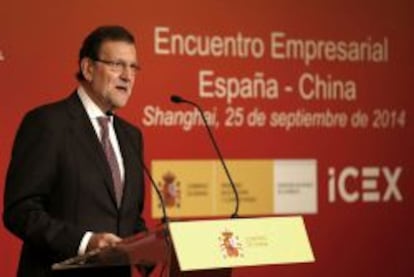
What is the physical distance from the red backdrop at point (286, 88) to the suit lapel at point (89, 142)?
1.42 m

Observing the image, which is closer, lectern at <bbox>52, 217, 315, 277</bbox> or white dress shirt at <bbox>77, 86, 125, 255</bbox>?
lectern at <bbox>52, 217, 315, 277</bbox>

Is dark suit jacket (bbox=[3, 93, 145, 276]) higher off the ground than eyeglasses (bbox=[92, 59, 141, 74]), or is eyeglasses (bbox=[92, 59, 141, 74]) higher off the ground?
eyeglasses (bbox=[92, 59, 141, 74])

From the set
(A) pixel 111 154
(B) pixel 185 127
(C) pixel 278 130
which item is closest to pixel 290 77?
(C) pixel 278 130

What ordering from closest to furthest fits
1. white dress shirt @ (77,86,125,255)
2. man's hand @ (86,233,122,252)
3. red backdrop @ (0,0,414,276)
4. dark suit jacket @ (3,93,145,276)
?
man's hand @ (86,233,122,252)
dark suit jacket @ (3,93,145,276)
white dress shirt @ (77,86,125,255)
red backdrop @ (0,0,414,276)

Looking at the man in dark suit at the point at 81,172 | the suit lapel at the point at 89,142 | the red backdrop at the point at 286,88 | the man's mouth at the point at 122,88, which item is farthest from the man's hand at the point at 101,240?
the red backdrop at the point at 286,88

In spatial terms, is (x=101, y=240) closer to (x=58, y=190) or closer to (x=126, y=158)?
(x=58, y=190)

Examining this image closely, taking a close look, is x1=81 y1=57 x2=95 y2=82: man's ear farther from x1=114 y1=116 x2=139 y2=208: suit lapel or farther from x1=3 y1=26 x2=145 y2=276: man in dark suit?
x1=114 y1=116 x2=139 y2=208: suit lapel

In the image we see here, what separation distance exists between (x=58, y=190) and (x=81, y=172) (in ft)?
0.31

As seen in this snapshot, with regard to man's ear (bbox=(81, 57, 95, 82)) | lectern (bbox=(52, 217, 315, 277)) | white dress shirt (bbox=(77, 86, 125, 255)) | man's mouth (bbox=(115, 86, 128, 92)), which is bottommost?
lectern (bbox=(52, 217, 315, 277))

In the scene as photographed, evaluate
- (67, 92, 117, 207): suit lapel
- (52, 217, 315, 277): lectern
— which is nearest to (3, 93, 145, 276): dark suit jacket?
(67, 92, 117, 207): suit lapel

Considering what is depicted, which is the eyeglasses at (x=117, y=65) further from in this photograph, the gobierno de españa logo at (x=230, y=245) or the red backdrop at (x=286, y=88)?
the red backdrop at (x=286, y=88)

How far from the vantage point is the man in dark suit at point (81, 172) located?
2908mm

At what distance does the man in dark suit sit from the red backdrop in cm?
131

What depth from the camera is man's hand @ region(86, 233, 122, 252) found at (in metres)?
2.74
